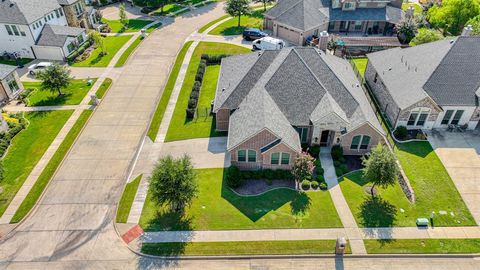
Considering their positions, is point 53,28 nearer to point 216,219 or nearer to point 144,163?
point 144,163

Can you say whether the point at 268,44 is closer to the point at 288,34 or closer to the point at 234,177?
the point at 288,34

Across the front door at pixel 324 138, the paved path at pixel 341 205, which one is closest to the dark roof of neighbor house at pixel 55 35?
the front door at pixel 324 138

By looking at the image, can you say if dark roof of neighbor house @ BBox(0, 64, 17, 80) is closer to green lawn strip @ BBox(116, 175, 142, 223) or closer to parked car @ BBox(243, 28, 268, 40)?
green lawn strip @ BBox(116, 175, 142, 223)

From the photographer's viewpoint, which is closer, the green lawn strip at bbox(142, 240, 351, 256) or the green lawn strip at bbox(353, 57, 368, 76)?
the green lawn strip at bbox(142, 240, 351, 256)

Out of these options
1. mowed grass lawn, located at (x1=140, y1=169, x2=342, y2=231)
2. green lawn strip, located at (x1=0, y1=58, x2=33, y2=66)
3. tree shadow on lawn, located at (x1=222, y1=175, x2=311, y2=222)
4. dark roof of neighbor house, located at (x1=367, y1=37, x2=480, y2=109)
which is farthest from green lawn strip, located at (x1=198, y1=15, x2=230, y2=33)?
tree shadow on lawn, located at (x1=222, y1=175, x2=311, y2=222)

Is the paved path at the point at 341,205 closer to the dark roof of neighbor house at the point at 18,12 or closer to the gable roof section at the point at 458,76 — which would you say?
the gable roof section at the point at 458,76

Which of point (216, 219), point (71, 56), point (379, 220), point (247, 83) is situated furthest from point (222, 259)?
point (71, 56)
